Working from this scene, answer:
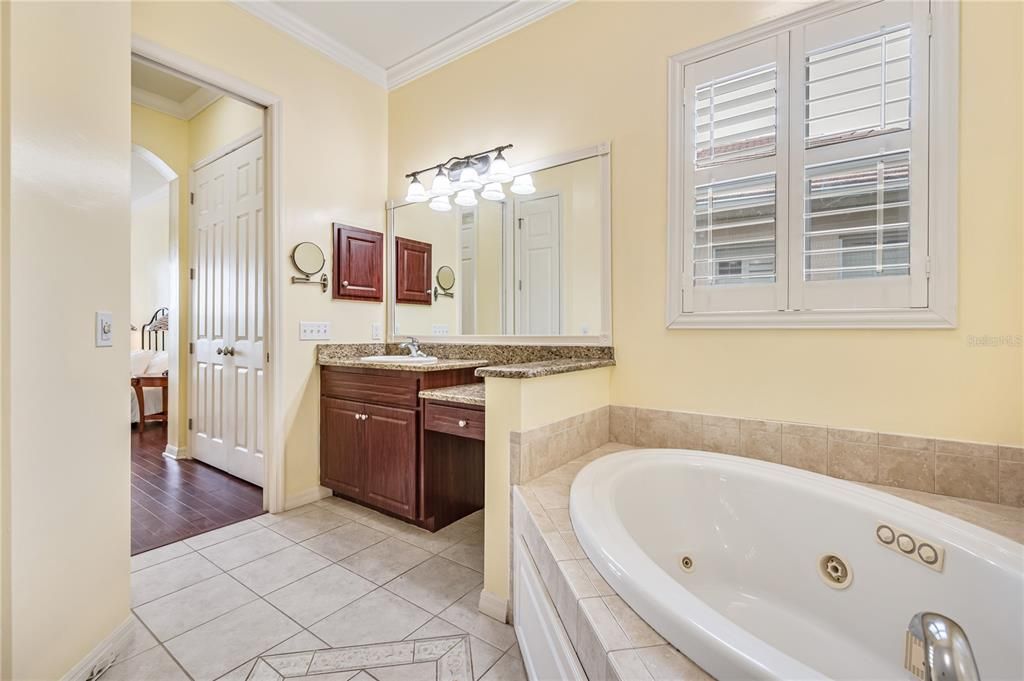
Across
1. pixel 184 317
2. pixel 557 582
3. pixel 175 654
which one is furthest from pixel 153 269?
pixel 557 582

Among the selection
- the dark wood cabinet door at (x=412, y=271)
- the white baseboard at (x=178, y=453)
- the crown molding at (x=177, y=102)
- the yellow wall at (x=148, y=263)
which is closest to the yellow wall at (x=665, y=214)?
the dark wood cabinet door at (x=412, y=271)

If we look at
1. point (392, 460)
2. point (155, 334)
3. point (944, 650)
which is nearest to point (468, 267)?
point (392, 460)

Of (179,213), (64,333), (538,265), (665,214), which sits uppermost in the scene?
(179,213)

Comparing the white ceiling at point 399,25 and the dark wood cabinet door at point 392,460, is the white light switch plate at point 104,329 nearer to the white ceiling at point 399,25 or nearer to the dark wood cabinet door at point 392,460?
the dark wood cabinet door at point 392,460

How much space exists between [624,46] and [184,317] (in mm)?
3573

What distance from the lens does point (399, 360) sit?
262 centimetres

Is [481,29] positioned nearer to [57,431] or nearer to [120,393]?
[120,393]

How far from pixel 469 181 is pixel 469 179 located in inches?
0.7

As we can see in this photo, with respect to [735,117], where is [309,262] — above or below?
below

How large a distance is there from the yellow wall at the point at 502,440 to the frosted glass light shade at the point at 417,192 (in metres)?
1.60

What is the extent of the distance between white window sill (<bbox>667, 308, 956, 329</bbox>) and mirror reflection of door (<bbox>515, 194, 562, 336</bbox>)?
62cm

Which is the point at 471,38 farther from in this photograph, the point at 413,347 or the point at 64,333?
the point at 64,333

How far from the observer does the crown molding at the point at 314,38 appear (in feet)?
7.94

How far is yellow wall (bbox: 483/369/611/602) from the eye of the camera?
1.62 m
